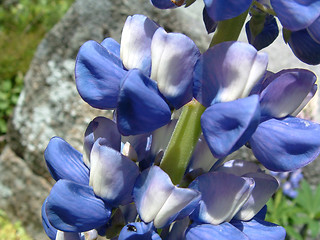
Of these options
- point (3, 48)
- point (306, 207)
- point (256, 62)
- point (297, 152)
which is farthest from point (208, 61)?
point (3, 48)

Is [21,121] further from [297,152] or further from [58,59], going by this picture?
[297,152]

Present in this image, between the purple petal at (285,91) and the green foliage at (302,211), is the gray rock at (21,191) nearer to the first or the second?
the green foliage at (302,211)

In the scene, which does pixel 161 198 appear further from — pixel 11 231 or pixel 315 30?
pixel 11 231

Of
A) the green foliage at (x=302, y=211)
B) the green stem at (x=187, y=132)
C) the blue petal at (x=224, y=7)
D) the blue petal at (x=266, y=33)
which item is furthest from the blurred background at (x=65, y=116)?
the blue petal at (x=224, y=7)

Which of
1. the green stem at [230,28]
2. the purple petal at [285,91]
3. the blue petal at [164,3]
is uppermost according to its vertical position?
the blue petal at [164,3]

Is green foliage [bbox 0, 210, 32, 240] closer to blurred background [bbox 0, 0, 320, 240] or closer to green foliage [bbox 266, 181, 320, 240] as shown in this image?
blurred background [bbox 0, 0, 320, 240]
